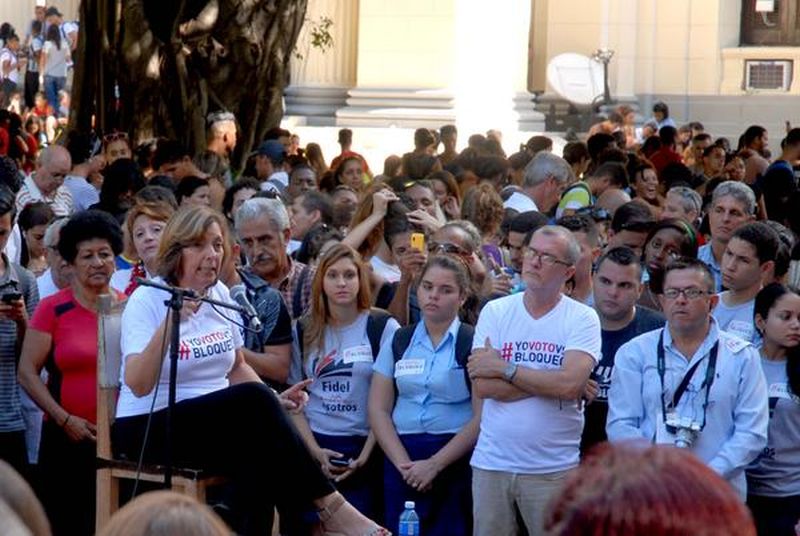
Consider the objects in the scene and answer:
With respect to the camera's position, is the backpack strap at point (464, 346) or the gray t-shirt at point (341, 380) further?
the gray t-shirt at point (341, 380)

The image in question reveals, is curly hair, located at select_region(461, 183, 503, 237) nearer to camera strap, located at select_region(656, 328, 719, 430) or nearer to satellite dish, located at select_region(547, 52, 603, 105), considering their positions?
camera strap, located at select_region(656, 328, 719, 430)

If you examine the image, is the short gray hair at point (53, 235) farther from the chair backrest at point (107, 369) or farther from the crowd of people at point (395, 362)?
the chair backrest at point (107, 369)

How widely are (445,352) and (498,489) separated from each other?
78 centimetres

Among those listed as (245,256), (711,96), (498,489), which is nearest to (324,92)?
(711,96)

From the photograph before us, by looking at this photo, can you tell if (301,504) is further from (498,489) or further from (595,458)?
(595,458)

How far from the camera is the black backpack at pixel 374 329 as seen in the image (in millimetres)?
8539

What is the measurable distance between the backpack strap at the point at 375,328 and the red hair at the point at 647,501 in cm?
538

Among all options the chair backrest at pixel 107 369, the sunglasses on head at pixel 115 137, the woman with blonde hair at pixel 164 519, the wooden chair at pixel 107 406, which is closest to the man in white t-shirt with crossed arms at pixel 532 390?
the wooden chair at pixel 107 406

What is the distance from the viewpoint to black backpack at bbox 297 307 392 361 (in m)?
8.54

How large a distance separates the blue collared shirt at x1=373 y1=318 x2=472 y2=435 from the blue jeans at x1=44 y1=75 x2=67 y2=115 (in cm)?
2260

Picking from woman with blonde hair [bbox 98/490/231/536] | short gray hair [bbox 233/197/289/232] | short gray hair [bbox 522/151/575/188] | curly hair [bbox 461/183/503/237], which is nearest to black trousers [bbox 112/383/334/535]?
short gray hair [bbox 233/197/289/232]

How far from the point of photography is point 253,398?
7.30 meters

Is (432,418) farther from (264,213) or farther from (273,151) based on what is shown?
(273,151)

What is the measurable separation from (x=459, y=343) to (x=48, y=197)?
17.6 feet
